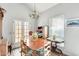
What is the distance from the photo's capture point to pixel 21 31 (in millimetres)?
2041

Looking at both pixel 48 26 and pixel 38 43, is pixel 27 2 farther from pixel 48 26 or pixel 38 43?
pixel 38 43

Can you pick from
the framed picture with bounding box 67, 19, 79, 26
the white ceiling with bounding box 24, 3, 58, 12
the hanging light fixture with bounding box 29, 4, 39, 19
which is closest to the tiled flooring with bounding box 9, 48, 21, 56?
the hanging light fixture with bounding box 29, 4, 39, 19

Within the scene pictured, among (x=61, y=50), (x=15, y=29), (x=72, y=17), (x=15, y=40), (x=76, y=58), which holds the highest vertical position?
(x=72, y=17)

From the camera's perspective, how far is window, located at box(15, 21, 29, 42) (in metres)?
2.02

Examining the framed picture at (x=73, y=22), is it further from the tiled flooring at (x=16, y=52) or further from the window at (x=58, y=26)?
the tiled flooring at (x=16, y=52)

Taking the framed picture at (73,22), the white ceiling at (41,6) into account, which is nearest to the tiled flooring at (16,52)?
the white ceiling at (41,6)

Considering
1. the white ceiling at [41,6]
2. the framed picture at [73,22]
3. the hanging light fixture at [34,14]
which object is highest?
the white ceiling at [41,6]

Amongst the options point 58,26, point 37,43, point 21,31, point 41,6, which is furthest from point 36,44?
point 41,6

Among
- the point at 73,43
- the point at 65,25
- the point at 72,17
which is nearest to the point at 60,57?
the point at 73,43

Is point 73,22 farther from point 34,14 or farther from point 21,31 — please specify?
point 21,31

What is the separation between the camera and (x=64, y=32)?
2.02m

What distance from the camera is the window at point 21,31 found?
2023 millimetres

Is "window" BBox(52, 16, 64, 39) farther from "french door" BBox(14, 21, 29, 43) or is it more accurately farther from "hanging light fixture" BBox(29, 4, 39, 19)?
"french door" BBox(14, 21, 29, 43)

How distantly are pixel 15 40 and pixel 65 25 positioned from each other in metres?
0.82
